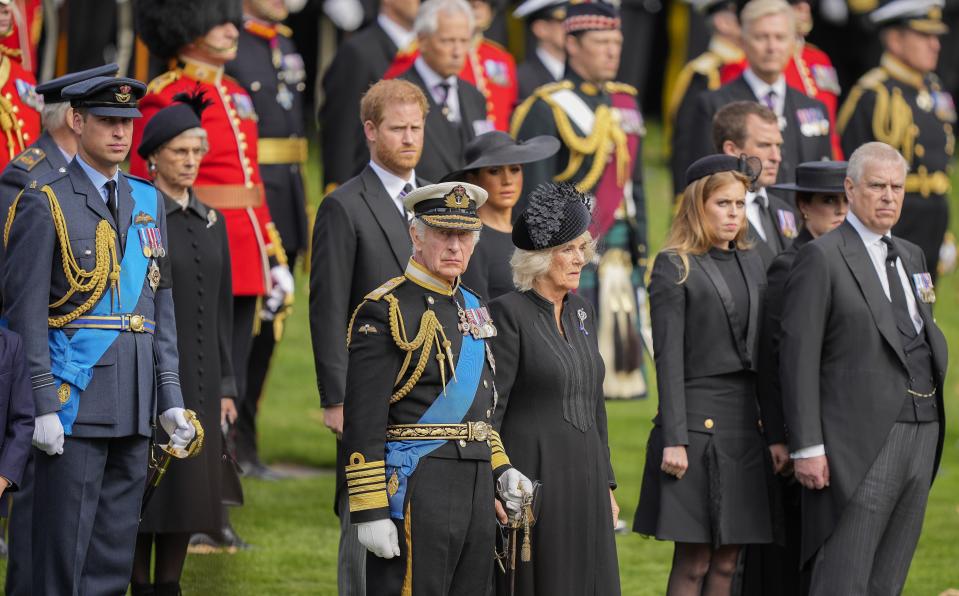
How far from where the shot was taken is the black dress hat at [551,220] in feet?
22.3

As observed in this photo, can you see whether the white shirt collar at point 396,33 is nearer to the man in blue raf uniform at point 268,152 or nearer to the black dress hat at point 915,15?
the man in blue raf uniform at point 268,152

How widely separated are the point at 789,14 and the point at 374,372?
5.01 meters

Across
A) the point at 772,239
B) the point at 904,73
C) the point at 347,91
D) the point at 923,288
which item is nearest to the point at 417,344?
the point at 923,288

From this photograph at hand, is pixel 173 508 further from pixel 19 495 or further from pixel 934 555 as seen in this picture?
pixel 934 555

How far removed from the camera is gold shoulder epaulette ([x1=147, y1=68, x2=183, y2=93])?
28.4ft

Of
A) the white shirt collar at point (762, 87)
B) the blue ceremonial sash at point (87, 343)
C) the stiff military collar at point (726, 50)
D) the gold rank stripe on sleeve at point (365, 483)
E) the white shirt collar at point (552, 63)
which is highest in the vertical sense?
the stiff military collar at point (726, 50)

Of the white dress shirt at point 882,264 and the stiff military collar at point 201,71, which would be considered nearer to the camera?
the white dress shirt at point 882,264

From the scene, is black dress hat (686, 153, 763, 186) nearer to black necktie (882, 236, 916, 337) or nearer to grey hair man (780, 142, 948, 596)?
grey hair man (780, 142, 948, 596)

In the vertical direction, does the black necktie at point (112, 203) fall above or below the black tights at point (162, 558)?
above

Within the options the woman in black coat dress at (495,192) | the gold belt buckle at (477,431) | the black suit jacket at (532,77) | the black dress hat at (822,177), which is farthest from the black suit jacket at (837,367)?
the black suit jacket at (532,77)

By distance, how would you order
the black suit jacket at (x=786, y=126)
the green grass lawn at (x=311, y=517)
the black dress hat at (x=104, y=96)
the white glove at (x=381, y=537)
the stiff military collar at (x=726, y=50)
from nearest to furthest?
the white glove at (x=381, y=537) → the black dress hat at (x=104, y=96) → the green grass lawn at (x=311, y=517) → the black suit jacket at (x=786, y=126) → the stiff military collar at (x=726, y=50)

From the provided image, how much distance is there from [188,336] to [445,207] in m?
1.81

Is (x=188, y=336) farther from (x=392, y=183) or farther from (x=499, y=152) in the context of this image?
(x=499, y=152)

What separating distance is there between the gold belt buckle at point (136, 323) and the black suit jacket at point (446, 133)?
264cm
